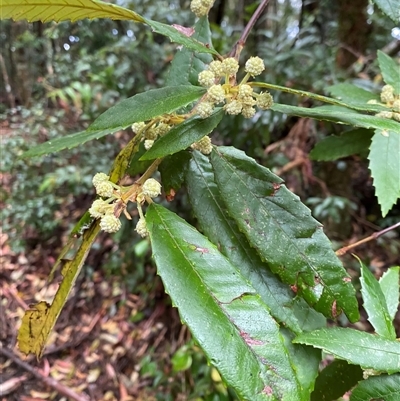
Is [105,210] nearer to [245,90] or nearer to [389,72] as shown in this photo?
[245,90]

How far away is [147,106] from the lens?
57 centimetres

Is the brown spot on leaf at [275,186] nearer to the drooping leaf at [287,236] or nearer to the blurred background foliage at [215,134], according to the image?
the drooping leaf at [287,236]

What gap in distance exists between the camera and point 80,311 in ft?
7.81

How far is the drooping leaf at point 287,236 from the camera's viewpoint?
1.85ft

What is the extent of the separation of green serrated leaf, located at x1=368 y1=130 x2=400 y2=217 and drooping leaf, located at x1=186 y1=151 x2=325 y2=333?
24 centimetres

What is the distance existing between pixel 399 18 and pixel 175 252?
0.55 metres

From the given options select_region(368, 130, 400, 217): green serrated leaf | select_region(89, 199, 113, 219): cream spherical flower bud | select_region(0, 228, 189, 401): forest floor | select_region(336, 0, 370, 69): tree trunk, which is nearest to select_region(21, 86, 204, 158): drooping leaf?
select_region(89, 199, 113, 219): cream spherical flower bud

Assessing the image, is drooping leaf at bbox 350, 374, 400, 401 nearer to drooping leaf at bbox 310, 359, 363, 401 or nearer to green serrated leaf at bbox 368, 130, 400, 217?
drooping leaf at bbox 310, 359, 363, 401

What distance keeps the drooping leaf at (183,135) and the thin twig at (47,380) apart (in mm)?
1842

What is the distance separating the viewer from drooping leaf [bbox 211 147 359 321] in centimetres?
56

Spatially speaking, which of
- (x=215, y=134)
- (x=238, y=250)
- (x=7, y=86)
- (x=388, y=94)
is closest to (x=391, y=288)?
(x=238, y=250)

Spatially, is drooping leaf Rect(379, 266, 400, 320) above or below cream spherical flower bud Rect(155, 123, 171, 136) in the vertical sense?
below

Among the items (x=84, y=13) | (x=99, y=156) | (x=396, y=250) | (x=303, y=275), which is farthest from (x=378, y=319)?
(x=99, y=156)

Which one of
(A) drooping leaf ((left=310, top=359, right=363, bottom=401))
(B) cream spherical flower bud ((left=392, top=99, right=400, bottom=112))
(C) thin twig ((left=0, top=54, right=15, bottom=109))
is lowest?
(A) drooping leaf ((left=310, top=359, right=363, bottom=401))
